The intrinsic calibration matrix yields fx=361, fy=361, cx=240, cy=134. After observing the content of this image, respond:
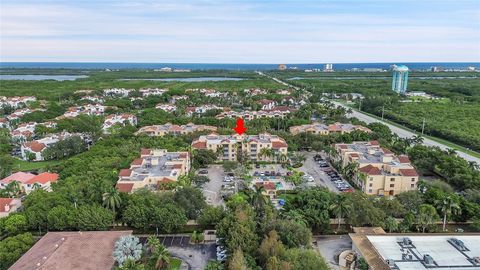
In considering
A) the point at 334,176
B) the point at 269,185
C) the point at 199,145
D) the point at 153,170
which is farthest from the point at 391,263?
the point at 199,145

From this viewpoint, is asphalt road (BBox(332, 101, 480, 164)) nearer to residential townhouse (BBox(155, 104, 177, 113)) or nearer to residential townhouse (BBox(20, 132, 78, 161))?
residential townhouse (BBox(155, 104, 177, 113))

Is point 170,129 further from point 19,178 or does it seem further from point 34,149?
point 19,178

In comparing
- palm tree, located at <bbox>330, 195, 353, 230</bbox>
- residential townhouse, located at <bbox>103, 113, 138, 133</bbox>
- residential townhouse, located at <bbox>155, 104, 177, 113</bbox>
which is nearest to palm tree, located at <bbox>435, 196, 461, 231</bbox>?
palm tree, located at <bbox>330, 195, 353, 230</bbox>

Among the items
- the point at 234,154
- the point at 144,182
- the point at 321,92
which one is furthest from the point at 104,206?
the point at 321,92

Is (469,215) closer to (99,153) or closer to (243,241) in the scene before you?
(243,241)

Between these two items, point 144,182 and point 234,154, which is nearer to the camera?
point 144,182
